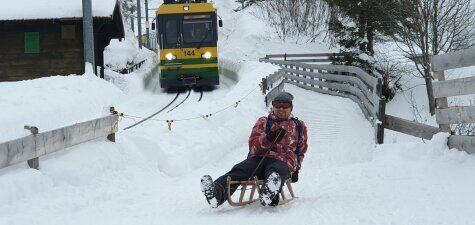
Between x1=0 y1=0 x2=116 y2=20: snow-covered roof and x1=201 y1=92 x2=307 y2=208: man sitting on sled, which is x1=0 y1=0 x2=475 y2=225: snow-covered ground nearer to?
x1=201 y1=92 x2=307 y2=208: man sitting on sled

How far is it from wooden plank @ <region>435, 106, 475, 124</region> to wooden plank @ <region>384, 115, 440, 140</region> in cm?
46

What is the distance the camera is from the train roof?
20516 mm

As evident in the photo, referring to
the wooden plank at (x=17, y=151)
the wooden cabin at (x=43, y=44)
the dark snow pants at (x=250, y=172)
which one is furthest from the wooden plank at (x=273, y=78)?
the wooden plank at (x=17, y=151)

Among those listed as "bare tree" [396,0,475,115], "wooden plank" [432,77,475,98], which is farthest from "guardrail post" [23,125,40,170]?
"bare tree" [396,0,475,115]

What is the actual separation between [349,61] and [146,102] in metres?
11.0

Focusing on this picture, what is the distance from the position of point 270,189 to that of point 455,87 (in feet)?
9.78

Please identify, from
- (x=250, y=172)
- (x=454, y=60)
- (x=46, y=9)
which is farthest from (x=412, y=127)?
(x=46, y=9)

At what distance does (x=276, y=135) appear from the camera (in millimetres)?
6535

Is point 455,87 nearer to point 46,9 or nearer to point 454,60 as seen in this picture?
point 454,60

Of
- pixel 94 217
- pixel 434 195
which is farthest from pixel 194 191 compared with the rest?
pixel 434 195

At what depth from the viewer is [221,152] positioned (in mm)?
11242

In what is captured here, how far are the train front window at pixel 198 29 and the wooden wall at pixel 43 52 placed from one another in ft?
17.9

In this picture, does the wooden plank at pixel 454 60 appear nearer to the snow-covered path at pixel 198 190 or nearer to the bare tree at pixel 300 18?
the snow-covered path at pixel 198 190

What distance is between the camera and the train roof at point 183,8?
808 inches
